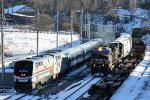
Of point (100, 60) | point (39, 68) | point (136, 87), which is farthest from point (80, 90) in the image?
point (100, 60)

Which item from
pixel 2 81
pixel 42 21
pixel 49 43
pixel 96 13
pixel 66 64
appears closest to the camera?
pixel 2 81

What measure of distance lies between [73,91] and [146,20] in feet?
305

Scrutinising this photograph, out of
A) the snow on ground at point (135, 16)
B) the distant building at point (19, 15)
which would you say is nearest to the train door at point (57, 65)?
the snow on ground at point (135, 16)

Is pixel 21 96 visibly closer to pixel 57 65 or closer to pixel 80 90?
pixel 80 90

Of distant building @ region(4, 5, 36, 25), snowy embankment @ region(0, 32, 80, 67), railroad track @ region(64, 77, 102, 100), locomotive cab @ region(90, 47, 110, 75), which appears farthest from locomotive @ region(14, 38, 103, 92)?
distant building @ region(4, 5, 36, 25)

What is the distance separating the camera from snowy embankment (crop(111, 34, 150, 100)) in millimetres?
32322

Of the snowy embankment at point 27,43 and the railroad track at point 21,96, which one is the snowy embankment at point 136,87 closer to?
the railroad track at point 21,96

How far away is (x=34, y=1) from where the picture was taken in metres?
142

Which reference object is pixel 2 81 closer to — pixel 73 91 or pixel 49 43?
pixel 73 91

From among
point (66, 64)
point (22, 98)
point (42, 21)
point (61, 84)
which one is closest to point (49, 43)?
point (42, 21)

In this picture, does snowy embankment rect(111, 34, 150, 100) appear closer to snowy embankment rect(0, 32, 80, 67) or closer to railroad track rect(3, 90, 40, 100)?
railroad track rect(3, 90, 40, 100)

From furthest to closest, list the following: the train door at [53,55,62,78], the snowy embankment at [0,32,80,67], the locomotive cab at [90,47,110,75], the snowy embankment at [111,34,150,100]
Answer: the snowy embankment at [0,32,80,67] → the locomotive cab at [90,47,110,75] → the train door at [53,55,62,78] → the snowy embankment at [111,34,150,100]

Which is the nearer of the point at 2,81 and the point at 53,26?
the point at 2,81

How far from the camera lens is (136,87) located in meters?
36.8
